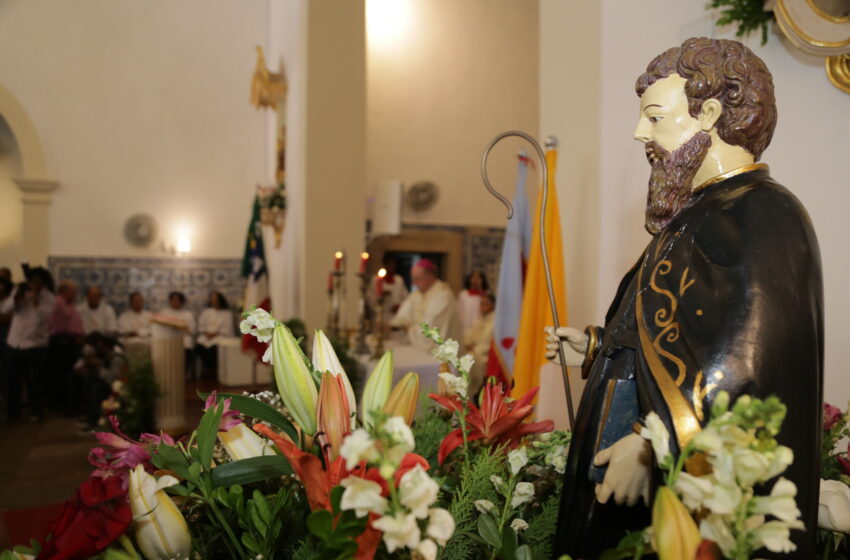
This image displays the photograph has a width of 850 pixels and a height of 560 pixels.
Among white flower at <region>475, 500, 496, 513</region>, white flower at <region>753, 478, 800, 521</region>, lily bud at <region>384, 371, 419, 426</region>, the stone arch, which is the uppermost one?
the stone arch

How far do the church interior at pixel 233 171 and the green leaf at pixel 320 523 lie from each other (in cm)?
458

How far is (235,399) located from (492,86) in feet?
29.9

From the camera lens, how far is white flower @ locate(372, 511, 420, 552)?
2.12 feet

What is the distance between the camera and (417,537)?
68cm

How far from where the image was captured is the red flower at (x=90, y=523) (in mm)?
808

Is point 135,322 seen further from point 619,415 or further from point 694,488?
point 694,488

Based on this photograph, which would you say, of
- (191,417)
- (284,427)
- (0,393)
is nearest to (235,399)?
(284,427)

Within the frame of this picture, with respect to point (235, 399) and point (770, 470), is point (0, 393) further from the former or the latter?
point (770, 470)

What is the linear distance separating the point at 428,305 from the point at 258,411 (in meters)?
5.10

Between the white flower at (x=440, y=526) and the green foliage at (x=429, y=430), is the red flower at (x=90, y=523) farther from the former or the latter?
the green foliage at (x=429, y=430)

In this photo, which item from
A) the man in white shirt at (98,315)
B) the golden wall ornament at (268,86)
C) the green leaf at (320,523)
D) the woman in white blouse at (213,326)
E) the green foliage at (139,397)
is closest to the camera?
the green leaf at (320,523)

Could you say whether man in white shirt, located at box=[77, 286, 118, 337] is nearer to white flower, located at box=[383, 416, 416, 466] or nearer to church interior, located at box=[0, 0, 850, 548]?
church interior, located at box=[0, 0, 850, 548]

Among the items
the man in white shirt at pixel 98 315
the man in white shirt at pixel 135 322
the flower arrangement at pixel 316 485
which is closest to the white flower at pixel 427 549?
the flower arrangement at pixel 316 485

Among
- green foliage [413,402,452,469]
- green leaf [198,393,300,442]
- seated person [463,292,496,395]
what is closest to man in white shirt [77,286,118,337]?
seated person [463,292,496,395]
